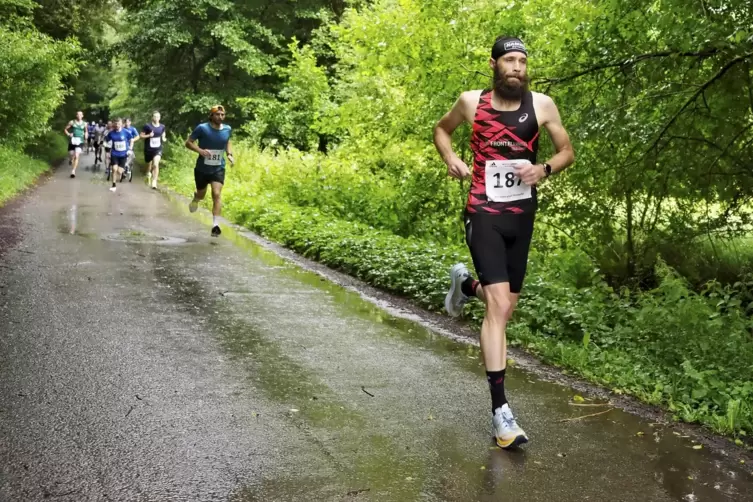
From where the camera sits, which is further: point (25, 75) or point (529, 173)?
point (25, 75)

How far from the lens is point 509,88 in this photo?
4.40 metres

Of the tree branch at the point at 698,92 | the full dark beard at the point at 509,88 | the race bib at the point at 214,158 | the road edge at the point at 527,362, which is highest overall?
the tree branch at the point at 698,92

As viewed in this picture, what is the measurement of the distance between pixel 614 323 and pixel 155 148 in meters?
19.5

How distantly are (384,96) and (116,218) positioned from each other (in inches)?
233

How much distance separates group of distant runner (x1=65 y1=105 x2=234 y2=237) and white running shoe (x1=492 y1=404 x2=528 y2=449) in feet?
31.9

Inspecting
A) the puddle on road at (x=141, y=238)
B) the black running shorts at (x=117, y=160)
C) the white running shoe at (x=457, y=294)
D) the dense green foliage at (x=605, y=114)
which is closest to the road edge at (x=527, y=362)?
the white running shoe at (x=457, y=294)

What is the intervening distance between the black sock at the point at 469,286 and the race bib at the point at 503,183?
0.81 m

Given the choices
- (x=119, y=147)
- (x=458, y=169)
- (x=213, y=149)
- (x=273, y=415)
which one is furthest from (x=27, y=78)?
(x=458, y=169)

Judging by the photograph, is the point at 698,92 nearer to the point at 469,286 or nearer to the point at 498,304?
the point at 469,286

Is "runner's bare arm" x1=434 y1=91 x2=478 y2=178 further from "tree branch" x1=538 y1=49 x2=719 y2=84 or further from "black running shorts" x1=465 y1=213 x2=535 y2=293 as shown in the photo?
"tree branch" x1=538 y1=49 x2=719 y2=84

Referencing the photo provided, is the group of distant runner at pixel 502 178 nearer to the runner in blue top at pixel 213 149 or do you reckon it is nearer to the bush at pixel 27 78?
the runner in blue top at pixel 213 149

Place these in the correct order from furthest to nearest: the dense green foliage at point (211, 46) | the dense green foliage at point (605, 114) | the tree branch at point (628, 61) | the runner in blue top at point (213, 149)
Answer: the dense green foliage at point (211, 46)
the runner in blue top at point (213, 149)
the dense green foliage at point (605, 114)
the tree branch at point (628, 61)

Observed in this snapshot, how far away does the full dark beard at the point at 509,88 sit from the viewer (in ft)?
14.4

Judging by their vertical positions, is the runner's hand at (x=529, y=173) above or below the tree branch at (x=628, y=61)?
below
